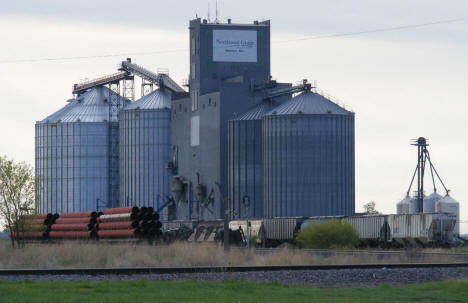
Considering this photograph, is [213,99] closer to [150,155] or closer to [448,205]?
[150,155]

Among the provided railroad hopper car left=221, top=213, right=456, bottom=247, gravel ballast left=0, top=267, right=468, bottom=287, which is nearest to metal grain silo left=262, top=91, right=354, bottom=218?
railroad hopper car left=221, top=213, right=456, bottom=247

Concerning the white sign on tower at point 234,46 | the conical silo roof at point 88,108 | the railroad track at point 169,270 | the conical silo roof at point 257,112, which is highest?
the white sign on tower at point 234,46

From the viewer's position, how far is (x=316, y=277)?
122ft

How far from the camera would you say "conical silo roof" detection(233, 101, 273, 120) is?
115875 millimetres

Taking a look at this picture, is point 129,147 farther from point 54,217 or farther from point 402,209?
point 54,217

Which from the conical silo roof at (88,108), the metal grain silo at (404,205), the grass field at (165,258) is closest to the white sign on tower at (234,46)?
the conical silo roof at (88,108)

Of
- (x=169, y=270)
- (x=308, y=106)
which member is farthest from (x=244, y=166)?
(x=169, y=270)

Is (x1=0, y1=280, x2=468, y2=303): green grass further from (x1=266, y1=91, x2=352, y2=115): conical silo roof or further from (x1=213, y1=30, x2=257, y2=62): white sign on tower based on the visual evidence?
(x1=213, y1=30, x2=257, y2=62): white sign on tower

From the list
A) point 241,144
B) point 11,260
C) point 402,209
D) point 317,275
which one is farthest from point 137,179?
A: point 317,275

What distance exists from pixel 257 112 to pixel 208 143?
709 centimetres

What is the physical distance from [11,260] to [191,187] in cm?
6902

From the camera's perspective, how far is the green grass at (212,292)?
2869 centimetres

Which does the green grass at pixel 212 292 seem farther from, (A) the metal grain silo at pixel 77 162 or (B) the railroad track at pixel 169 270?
(A) the metal grain silo at pixel 77 162

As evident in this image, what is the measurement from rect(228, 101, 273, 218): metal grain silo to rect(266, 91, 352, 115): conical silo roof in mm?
3601
